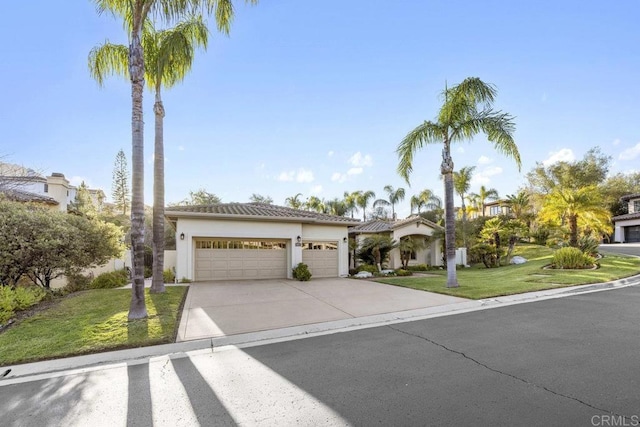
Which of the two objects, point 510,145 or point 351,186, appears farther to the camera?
point 351,186

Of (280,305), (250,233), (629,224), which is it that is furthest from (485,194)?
(280,305)

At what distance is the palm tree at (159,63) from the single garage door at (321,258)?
737 centimetres

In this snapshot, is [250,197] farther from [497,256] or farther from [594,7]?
[594,7]

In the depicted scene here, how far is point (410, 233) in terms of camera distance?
70.8 feet

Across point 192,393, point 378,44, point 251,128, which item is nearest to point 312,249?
point 251,128

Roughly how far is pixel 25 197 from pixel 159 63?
34.7 ft

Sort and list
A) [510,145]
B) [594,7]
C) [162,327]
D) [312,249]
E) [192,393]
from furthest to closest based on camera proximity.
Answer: [312,249], [510,145], [594,7], [162,327], [192,393]

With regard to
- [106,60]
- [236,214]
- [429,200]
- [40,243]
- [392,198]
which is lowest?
[40,243]

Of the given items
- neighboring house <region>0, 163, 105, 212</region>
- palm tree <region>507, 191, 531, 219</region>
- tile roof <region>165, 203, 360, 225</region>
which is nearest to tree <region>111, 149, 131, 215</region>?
neighboring house <region>0, 163, 105, 212</region>

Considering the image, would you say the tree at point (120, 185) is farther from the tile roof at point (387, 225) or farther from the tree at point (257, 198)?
the tile roof at point (387, 225)

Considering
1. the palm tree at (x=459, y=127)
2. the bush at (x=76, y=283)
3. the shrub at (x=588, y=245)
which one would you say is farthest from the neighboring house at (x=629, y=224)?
the bush at (x=76, y=283)

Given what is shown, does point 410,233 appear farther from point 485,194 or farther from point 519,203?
point 485,194

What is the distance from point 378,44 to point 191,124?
909 cm

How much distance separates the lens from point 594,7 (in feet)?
33.6
